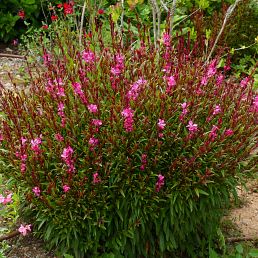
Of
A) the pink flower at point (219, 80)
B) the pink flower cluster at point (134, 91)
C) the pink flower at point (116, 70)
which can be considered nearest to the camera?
the pink flower cluster at point (134, 91)

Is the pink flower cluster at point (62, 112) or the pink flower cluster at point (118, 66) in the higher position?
the pink flower cluster at point (118, 66)

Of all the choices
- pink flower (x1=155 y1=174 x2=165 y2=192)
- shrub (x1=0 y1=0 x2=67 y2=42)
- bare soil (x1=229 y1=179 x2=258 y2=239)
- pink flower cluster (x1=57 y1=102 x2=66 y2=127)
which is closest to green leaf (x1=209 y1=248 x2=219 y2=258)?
bare soil (x1=229 y1=179 x2=258 y2=239)

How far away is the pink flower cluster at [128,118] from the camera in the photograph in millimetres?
2744

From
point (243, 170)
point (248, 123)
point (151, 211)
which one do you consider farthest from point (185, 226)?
point (248, 123)

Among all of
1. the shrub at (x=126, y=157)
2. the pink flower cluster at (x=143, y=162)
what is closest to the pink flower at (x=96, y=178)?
the shrub at (x=126, y=157)

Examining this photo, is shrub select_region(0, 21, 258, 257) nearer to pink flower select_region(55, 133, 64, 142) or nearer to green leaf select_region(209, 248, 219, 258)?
pink flower select_region(55, 133, 64, 142)

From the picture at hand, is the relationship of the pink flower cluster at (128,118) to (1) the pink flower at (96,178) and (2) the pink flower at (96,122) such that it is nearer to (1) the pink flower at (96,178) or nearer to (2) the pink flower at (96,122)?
(2) the pink flower at (96,122)

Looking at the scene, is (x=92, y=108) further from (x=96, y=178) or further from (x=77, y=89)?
(x=96, y=178)

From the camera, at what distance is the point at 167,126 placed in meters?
2.98

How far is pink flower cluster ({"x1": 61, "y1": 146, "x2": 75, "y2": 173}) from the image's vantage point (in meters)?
2.73

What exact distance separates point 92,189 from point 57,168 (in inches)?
9.0

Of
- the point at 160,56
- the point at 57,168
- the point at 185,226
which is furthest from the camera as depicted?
the point at 160,56

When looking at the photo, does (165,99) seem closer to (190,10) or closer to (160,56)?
(160,56)

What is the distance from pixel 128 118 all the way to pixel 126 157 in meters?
0.26
